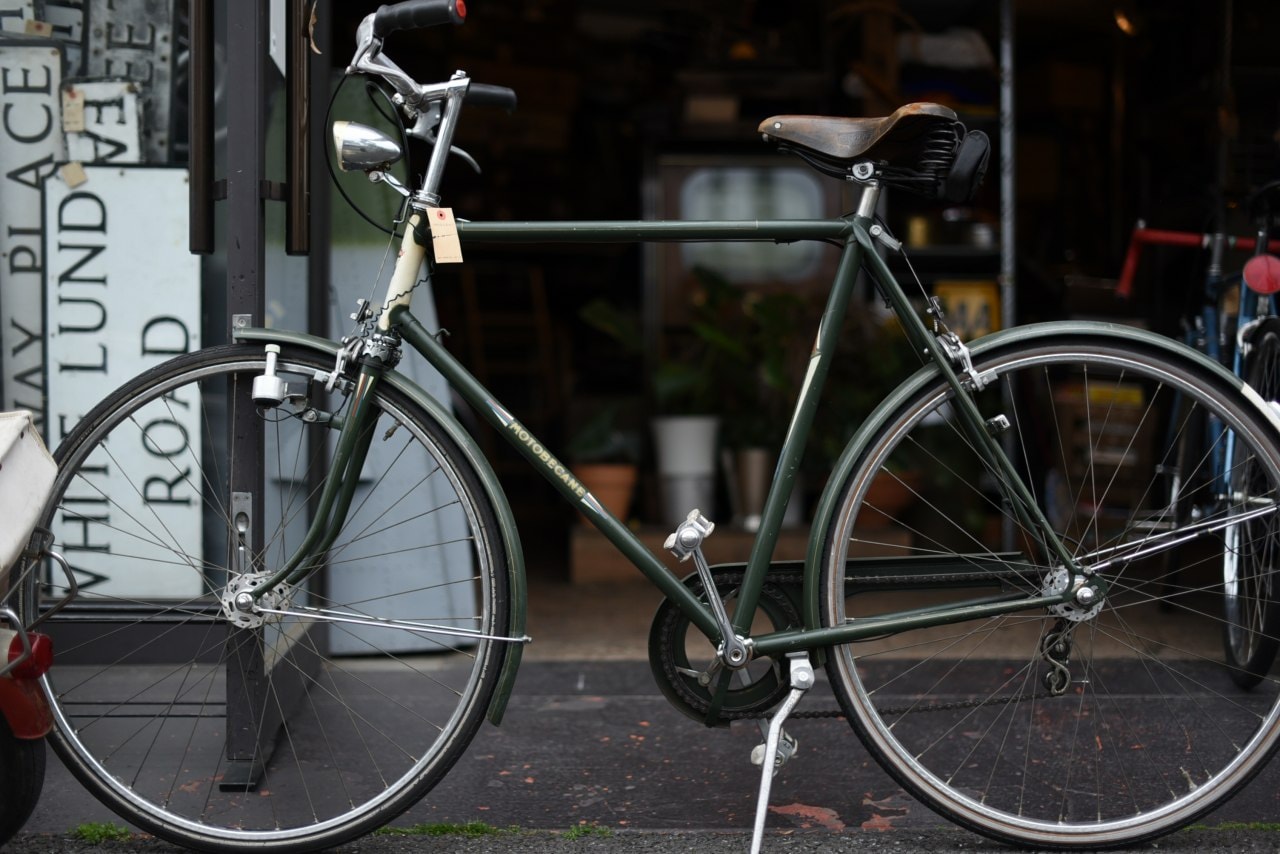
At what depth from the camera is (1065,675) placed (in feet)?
8.19

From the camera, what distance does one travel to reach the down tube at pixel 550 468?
8.05 feet

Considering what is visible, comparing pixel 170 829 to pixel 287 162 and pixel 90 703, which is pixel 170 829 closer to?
pixel 90 703

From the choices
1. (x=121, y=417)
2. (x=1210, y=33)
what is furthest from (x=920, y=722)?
(x=1210, y=33)

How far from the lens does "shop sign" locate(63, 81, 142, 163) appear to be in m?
3.54

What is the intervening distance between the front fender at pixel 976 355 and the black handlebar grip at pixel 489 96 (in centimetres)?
92

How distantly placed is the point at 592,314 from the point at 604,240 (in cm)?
310

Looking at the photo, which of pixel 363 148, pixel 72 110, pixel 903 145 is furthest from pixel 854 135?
pixel 72 110

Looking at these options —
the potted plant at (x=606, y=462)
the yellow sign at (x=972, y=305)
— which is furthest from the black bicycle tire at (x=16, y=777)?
the yellow sign at (x=972, y=305)

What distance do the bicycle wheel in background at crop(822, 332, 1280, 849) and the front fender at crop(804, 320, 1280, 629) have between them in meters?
0.01

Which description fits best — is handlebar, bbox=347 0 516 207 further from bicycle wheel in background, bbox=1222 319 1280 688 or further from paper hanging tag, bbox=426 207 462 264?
bicycle wheel in background, bbox=1222 319 1280 688

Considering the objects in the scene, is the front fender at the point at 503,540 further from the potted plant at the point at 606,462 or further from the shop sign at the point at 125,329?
the potted plant at the point at 606,462

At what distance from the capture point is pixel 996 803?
109 inches

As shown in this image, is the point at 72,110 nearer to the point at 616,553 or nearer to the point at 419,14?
the point at 419,14

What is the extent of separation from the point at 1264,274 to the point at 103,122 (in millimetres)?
3189
